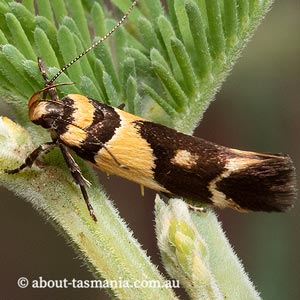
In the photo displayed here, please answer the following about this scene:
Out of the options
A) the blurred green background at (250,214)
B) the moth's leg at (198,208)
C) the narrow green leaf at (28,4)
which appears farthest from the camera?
the blurred green background at (250,214)

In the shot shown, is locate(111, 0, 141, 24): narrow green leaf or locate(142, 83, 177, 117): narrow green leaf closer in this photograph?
locate(142, 83, 177, 117): narrow green leaf

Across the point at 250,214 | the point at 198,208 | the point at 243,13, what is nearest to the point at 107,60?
the point at 243,13

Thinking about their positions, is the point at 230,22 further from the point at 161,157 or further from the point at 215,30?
the point at 161,157

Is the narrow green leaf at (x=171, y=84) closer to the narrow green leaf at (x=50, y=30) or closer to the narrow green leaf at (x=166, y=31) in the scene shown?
the narrow green leaf at (x=166, y=31)

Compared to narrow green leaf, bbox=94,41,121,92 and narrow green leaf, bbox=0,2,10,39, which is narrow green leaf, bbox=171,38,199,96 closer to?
narrow green leaf, bbox=94,41,121,92

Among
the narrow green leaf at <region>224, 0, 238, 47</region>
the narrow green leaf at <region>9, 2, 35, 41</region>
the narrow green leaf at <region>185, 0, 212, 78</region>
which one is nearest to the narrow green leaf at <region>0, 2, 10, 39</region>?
the narrow green leaf at <region>9, 2, 35, 41</region>

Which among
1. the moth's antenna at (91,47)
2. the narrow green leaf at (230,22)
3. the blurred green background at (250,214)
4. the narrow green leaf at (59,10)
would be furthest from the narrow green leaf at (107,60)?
the blurred green background at (250,214)
